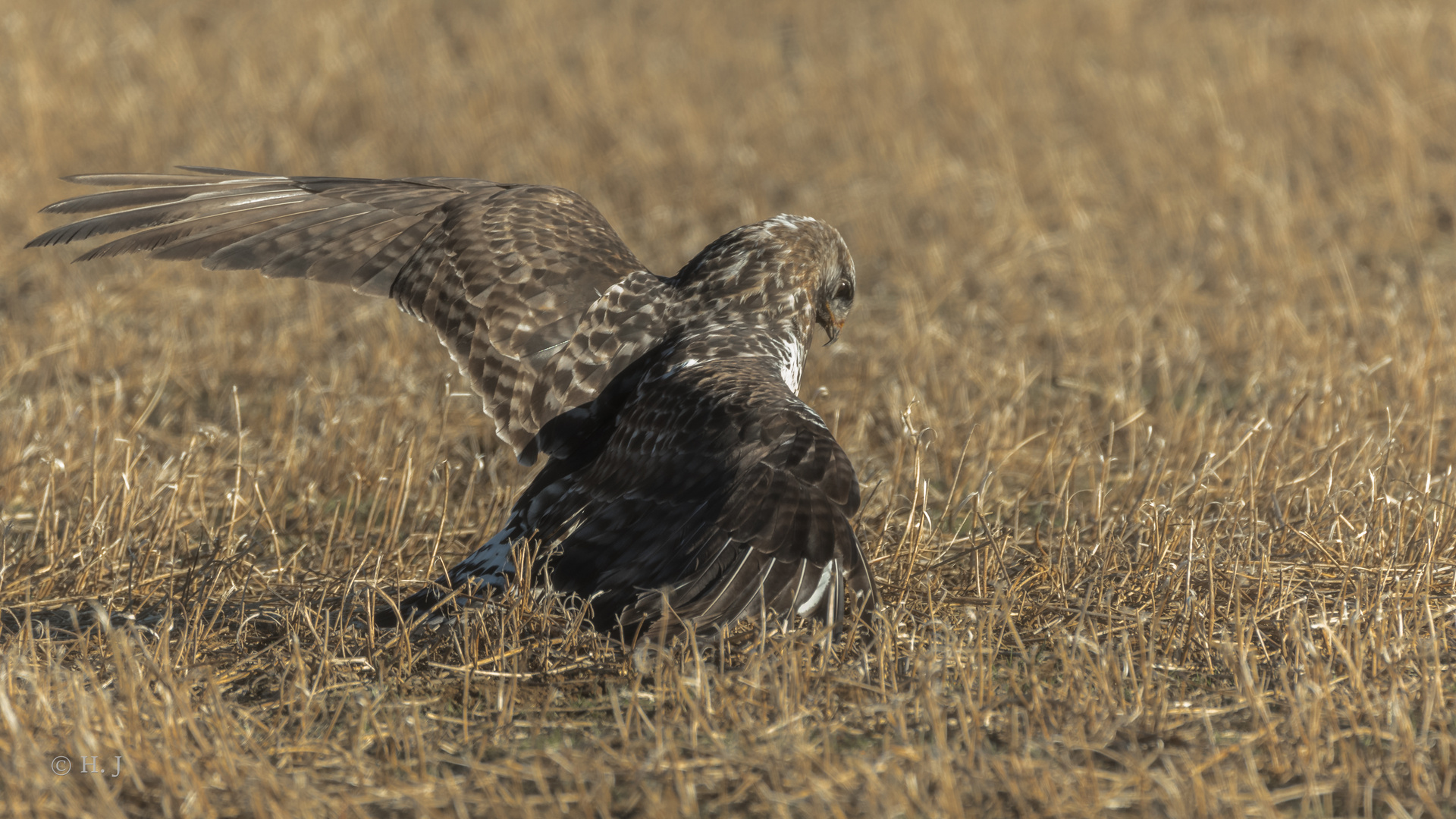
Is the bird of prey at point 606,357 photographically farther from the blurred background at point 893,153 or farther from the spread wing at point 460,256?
the blurred background at point 893,153

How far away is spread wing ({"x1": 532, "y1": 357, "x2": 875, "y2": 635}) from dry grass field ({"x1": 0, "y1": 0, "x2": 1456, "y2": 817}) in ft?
0.69

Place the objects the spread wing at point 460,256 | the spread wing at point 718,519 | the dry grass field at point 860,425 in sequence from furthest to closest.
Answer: the spread wing at point 460,256
the spread wing at point 718,519
the dry grass field at point 860,425

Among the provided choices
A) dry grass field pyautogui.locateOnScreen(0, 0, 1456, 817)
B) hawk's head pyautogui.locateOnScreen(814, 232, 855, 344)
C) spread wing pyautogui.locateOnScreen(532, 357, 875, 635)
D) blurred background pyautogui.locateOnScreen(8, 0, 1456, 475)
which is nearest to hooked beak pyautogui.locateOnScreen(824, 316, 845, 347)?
hawk's head pyautogui.locateOnScreen(814, 232, 855, 344)

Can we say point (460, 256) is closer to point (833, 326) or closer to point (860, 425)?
point (833, 326)

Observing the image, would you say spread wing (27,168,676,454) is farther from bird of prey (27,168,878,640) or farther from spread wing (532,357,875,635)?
spread wing (532,357,875,635)

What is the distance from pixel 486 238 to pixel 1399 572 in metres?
3.05

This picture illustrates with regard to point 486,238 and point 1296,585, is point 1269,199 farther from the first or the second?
point 486,238

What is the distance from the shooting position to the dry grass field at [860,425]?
3.22 metres

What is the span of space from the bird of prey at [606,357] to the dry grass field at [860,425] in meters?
Result: 0.24

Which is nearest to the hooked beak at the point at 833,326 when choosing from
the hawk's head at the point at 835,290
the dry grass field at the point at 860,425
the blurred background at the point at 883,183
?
the hawk's head at the point at 835,290

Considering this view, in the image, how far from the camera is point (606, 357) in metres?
4.38

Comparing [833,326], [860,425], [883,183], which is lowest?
[860,425]

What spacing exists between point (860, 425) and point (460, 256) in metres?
2.03

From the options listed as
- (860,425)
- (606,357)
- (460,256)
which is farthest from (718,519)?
(860,425)
